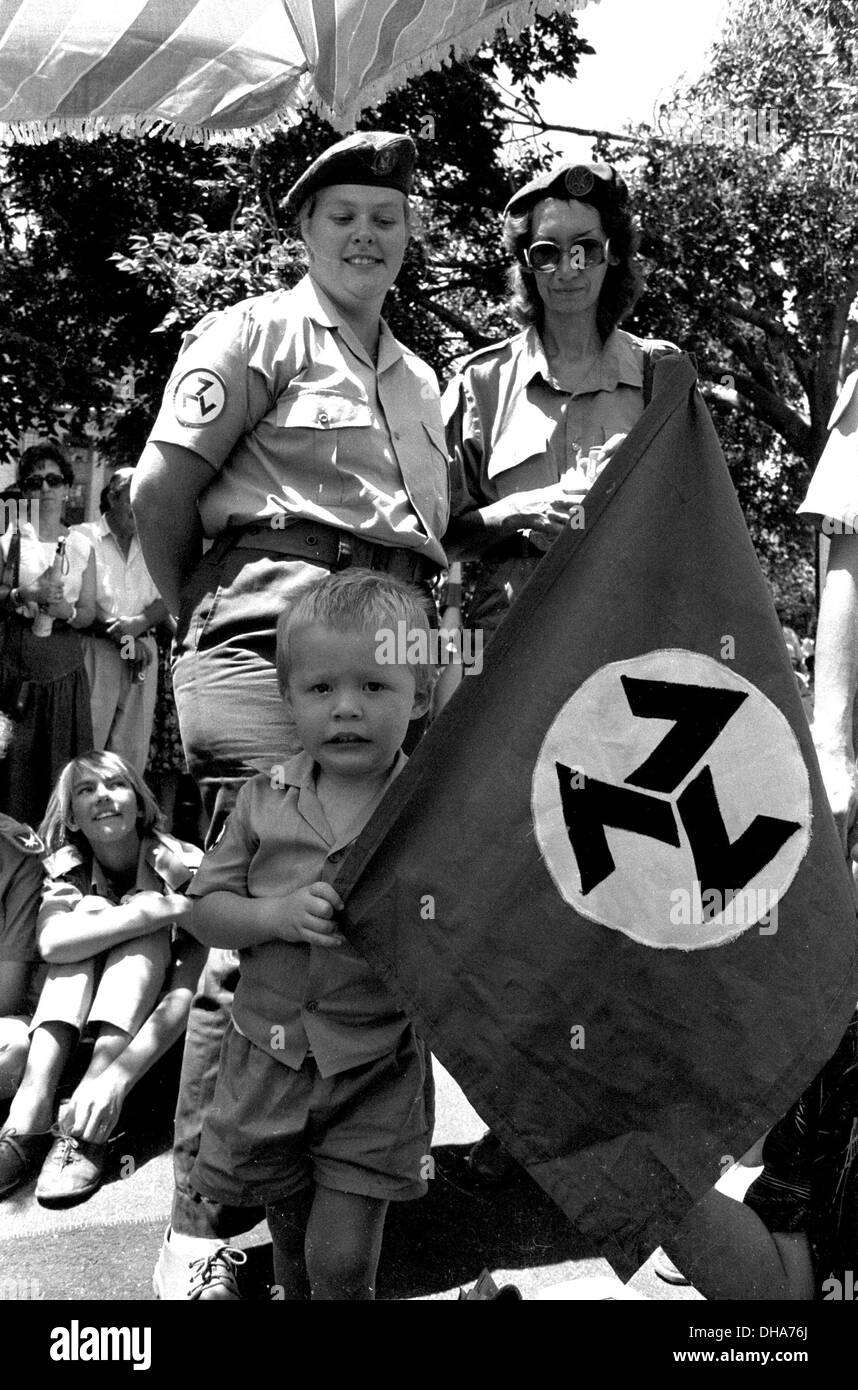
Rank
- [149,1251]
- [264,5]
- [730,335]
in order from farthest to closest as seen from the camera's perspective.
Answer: [730,335] → [264,5] → [149,1251]

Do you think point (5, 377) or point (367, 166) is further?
point (5, 377)

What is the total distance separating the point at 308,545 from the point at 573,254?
1.08 meters

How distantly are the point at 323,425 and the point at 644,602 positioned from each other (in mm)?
862

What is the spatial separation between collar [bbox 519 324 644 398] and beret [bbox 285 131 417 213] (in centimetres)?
59

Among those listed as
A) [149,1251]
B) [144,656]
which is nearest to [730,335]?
[144,656]

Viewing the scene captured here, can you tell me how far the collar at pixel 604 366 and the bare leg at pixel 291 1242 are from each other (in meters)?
1.86

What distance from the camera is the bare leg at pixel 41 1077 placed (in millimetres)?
3461

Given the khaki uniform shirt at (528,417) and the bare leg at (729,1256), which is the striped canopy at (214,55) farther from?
the bare leg at (729,1256)

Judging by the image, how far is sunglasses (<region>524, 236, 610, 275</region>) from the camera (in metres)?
3.19

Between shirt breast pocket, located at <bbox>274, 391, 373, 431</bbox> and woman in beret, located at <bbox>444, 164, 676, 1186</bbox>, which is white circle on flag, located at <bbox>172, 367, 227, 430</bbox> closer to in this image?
shirt breast pocket, located at <bbox>274, 391, 373, 431</bbox>

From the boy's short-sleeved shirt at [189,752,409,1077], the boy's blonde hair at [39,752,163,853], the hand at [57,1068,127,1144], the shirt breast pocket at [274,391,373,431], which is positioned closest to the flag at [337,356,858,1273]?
the boy's short-sleeved shirt at [189,752,409,1077]
